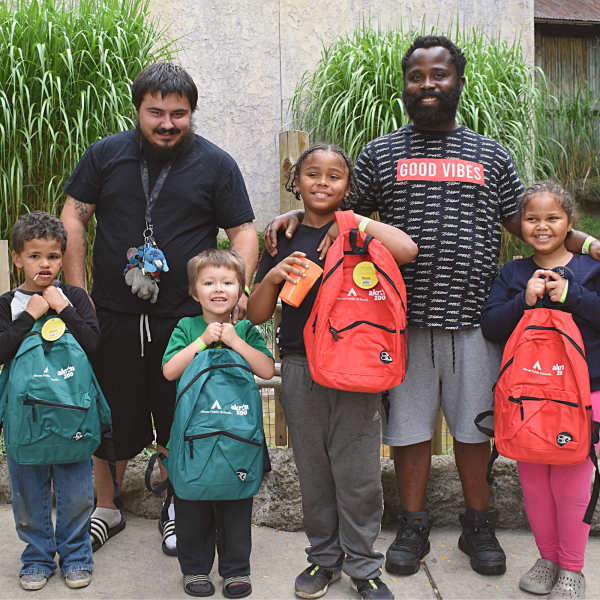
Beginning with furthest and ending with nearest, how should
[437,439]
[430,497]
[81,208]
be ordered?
[437,439]
[430,497]
[81,208]

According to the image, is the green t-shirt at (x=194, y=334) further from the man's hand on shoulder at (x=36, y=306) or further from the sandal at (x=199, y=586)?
the sandal at (x=199, y=586)

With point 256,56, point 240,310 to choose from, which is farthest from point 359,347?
point 256,56

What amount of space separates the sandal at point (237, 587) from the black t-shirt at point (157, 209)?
1152mm

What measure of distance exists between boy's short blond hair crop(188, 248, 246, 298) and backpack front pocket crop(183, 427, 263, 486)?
0.60 meters

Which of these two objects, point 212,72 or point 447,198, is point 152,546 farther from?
point 212,72

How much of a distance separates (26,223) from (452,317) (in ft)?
6.07

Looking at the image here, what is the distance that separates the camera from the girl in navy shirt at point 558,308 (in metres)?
2.41

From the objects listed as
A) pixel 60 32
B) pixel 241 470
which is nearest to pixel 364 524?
pixel 241 470

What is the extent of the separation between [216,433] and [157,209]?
1063 millimetres

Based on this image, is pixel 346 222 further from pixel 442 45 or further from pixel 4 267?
pixel 4 267

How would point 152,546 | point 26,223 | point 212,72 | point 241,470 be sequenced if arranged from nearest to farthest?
1. point 241,470
2. point 26,223
3. point 152,546
4. point 212,72

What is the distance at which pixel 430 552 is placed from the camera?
2893 millimetres

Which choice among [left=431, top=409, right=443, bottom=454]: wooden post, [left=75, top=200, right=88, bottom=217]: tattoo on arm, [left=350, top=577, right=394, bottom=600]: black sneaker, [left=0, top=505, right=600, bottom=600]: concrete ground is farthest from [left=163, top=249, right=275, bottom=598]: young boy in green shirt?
[left=431, top=409, right=443, bottom=454]: wooden post

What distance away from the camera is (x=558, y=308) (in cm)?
243
